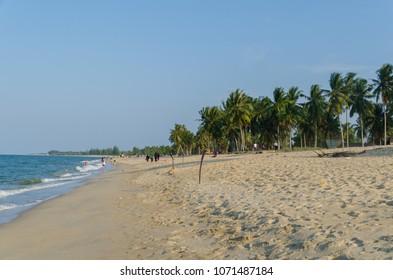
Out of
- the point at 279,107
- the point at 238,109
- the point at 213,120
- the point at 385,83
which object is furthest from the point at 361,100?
the point at 213,120

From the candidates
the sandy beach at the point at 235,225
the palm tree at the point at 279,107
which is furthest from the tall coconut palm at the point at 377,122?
the sandy beach at the point at 235,225

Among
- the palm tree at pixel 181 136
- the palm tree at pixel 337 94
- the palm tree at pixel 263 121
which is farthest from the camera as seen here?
the palm tree at pixel 181 136

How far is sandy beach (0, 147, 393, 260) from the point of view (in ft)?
17.0

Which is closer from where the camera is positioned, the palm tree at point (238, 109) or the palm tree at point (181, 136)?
the palm tree at point (238, 109)

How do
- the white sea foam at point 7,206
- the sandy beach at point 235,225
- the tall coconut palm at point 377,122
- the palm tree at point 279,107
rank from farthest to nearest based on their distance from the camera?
1. the tall coconut palm at point 377,122
2. the palm tree at point 279,107
3. the white sea foam at point 7,206
4. the sandy beach at point 235,225

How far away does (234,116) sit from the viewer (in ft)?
163

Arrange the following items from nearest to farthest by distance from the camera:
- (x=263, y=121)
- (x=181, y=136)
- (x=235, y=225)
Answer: (x=235, y=225) < (x=263, y=121) < (x=181, y=136)

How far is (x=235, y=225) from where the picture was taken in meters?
7.06

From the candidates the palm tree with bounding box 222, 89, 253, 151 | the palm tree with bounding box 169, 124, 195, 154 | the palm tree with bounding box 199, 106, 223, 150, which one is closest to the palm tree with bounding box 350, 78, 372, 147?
the palm tree with bounding box 222, 89, 253, 151

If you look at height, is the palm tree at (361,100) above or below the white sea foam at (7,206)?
above

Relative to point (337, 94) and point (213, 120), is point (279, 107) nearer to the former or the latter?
point (337, 94)

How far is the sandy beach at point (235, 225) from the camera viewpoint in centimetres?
518

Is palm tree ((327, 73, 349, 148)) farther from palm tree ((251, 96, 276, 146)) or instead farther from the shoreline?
the shoreline

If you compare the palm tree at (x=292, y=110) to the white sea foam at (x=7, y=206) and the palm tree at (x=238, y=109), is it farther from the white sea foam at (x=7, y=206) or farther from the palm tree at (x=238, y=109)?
the white sea foam at (x=7, y=206)
